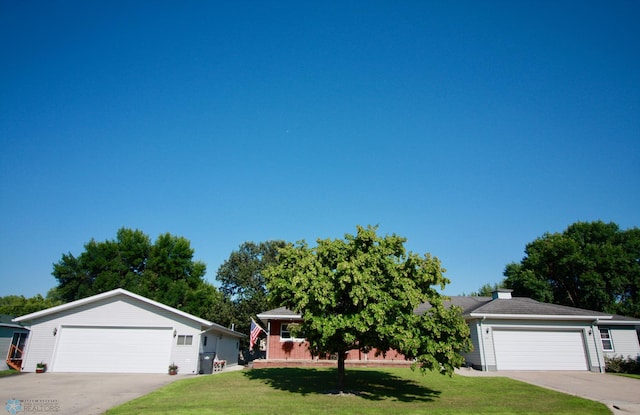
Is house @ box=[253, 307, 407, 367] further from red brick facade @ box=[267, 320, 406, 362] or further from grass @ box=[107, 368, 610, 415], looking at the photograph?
grass @ box=[107, 368, 610, 415]

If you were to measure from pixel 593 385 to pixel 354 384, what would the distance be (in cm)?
1001

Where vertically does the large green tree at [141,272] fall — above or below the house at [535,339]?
above

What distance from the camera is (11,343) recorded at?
23797 millimetres

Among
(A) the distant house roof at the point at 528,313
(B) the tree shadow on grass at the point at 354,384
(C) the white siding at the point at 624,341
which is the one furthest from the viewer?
(C) the white siding at the point at 624,341

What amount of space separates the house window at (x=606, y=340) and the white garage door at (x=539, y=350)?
444 cm

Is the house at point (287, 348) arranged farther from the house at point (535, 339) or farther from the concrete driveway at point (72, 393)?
the concrete driveway at point (72, 393)

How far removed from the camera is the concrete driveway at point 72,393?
972cm

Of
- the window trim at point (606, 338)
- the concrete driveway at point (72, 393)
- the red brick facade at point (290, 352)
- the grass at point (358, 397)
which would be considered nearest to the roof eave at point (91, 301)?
the concrete driveway at point (72, 393)

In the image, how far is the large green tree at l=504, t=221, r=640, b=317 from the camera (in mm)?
32875

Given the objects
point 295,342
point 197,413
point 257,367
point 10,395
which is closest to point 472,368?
point 295,342

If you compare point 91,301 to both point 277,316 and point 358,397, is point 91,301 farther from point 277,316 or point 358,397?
point 358,397

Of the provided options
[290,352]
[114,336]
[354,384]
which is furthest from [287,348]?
[114,336]

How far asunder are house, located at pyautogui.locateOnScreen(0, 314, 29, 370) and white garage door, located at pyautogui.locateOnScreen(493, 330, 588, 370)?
30.0 metres

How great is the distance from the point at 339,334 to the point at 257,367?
470 inches
